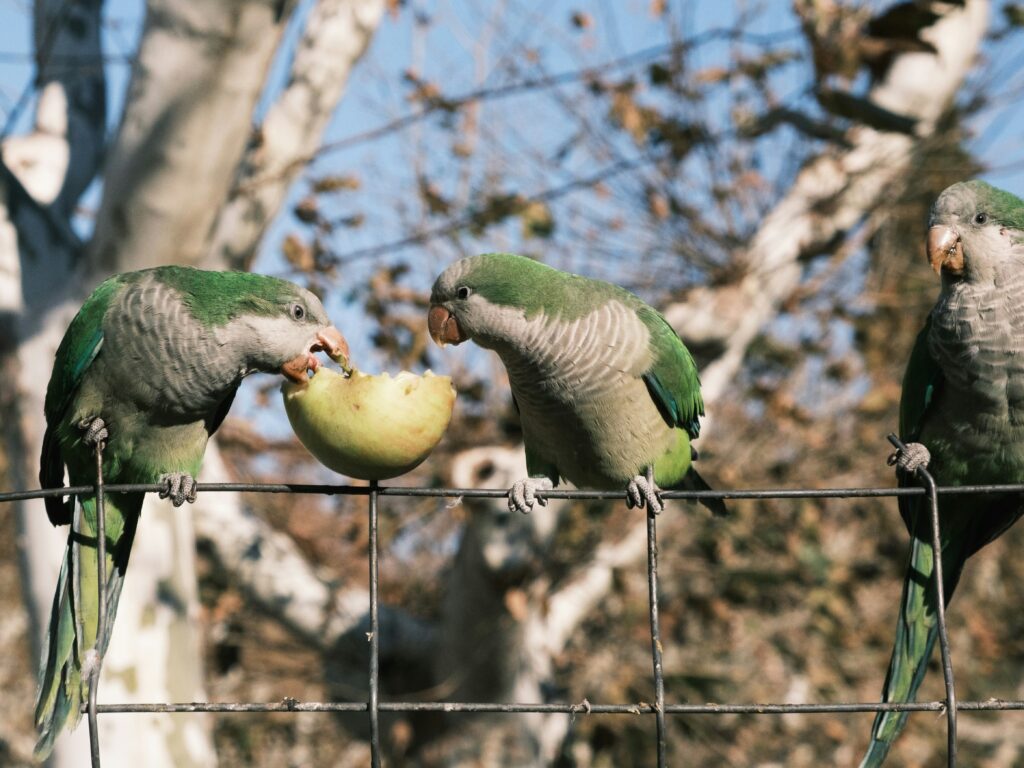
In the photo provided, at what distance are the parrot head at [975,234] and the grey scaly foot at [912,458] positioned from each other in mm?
Answer: 455

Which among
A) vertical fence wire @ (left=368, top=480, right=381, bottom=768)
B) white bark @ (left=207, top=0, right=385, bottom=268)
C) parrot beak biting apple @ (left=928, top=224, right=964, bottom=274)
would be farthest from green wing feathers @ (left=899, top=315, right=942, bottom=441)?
white bark @ (left=207, top=0, right=385, bottom=268)

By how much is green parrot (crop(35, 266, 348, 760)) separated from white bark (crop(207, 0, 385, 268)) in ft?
6.37

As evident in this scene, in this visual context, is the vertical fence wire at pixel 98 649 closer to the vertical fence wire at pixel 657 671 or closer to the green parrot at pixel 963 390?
the vertical fence wire at pixel 657 671

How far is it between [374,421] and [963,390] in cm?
160

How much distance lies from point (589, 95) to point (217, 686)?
16.7 ft

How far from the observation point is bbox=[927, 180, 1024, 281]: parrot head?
284cm

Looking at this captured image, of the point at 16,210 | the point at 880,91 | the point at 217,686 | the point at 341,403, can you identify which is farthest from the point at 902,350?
the point at 341,403

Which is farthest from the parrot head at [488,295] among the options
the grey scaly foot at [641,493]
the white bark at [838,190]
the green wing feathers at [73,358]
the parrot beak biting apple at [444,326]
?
the white bark at [838,190]

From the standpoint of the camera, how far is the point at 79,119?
5152mm

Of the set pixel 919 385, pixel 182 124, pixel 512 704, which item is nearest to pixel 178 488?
pixel 512 704

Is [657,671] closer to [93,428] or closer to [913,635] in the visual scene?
[913,635]

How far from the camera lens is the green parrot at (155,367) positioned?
277cm

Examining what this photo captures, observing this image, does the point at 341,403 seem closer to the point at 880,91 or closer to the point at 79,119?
the point at 79,119

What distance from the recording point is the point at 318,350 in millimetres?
2959
